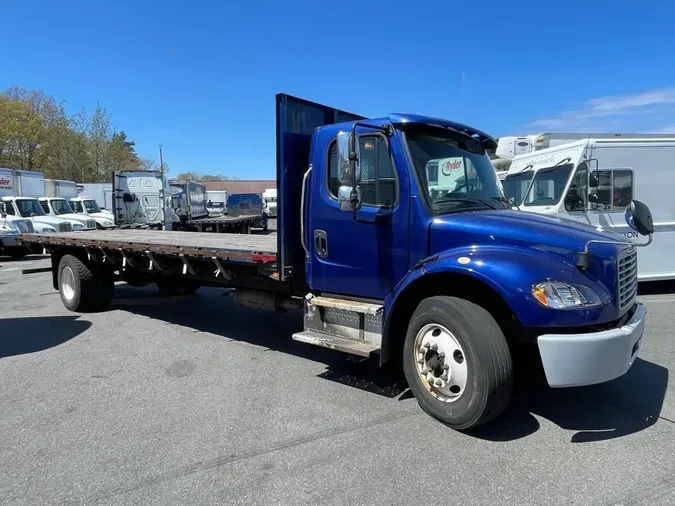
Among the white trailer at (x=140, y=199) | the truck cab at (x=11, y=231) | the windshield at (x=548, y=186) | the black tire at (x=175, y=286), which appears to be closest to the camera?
the black tire at (x=175, y=286)

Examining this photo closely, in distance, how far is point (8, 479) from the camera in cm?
324

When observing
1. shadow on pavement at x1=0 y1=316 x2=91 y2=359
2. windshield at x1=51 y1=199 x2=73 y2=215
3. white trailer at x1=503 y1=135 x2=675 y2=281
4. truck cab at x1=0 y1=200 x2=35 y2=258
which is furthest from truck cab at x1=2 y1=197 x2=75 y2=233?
white trailer at x1=503 y1=135 x2=675 y2=281

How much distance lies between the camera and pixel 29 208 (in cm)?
1878

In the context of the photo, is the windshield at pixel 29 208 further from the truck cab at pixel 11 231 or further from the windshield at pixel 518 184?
the windshield at pixel 518 184

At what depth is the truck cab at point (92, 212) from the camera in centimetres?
2147

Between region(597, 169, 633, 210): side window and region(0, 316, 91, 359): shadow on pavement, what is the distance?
864cm

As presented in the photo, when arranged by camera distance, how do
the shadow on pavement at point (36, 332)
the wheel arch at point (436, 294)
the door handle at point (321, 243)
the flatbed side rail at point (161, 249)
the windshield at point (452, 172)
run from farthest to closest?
the shadow on pavement at point (36, 332) → the flatbed side rail at point (161, 249) → the door handle at point (321, 243) → the windshield at point (452, 172) → the wheel arch at point (436, 294)

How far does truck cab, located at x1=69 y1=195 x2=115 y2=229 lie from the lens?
70.4 feet

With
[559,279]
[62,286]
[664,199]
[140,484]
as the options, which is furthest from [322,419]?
[664,199]

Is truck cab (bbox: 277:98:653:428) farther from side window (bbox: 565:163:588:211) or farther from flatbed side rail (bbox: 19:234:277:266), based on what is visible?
side window (bbox: 565:163:588:211)

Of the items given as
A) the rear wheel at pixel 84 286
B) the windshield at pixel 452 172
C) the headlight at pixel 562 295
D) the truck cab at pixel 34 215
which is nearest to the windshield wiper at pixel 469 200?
the windshield at pixel 452 172

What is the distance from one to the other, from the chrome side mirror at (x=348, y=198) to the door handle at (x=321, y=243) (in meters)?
0.55

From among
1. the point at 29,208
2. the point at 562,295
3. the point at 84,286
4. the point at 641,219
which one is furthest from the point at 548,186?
the point at 29,208

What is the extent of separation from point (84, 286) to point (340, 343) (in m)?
5.50
